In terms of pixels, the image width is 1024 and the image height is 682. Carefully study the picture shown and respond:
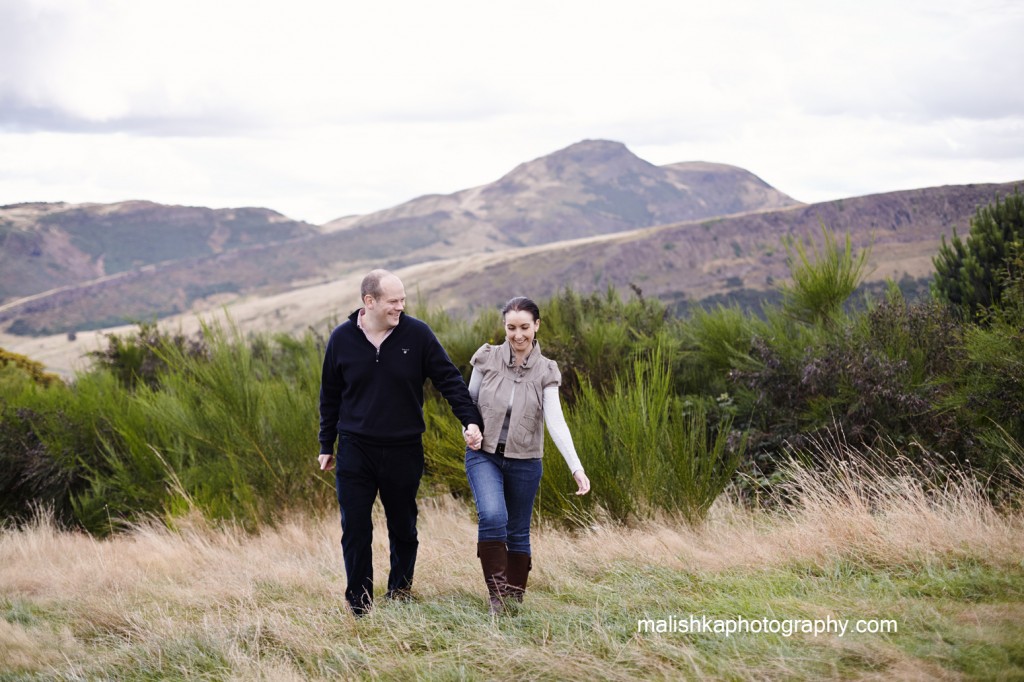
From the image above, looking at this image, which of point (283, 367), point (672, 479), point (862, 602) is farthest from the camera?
point (283, 367)

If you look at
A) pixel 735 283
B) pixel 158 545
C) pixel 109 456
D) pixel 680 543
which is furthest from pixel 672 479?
pixel 735 283

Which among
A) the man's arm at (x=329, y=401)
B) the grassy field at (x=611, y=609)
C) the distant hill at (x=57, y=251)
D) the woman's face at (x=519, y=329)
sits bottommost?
the grassy field at (x=611, y=609)

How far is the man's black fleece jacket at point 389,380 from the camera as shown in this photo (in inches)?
184

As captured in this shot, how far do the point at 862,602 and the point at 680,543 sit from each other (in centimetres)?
142

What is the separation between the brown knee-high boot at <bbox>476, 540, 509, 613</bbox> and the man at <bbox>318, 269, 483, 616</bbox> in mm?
566

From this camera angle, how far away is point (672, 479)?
6352 mm

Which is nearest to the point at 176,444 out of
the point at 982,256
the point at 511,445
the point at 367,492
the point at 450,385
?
the point at 367,492

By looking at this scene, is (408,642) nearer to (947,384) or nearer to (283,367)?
(947,384)

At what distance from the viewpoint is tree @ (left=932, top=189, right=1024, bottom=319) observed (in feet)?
37.0

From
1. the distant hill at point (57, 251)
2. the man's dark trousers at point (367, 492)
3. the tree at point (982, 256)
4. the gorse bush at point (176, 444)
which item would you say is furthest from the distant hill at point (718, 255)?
the distant hill at point (57, 251)

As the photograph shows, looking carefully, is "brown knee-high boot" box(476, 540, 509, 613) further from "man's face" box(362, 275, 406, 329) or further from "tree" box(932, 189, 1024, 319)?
"tree" box(932, 189, 1024, 319)

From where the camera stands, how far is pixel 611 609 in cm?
438

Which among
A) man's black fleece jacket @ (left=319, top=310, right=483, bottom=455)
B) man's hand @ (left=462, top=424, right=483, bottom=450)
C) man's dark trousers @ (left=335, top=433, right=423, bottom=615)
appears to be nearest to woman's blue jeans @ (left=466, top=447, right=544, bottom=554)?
man's hand @ (left=462, top=424, right=483, bottom=450)

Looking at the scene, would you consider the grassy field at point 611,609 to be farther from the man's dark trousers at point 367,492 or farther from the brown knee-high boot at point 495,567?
the man's dark trousers at point 367,492
